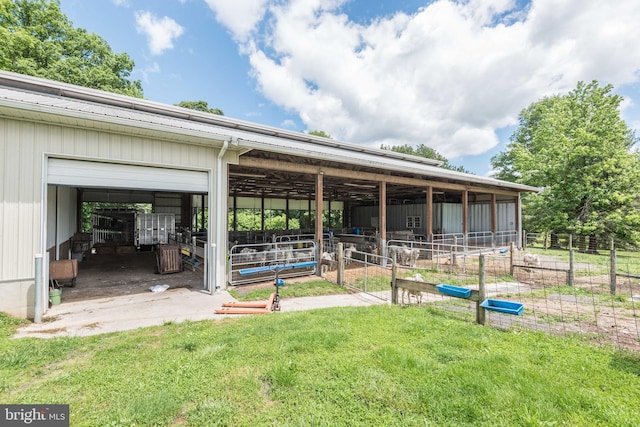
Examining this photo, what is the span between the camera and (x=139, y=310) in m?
5.44

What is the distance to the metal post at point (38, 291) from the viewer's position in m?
4.76

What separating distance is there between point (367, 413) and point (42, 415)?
2841 millimetres

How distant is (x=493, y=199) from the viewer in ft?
55.7

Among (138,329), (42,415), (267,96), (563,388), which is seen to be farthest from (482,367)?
(267,96)

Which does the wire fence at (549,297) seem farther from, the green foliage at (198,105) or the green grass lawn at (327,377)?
the green foliage at (198,105)

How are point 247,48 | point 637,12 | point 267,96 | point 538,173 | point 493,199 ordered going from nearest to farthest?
point 637,12, point 247,48, point 493,199, point 538,173, point 267,96

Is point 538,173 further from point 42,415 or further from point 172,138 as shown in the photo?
point 42,415

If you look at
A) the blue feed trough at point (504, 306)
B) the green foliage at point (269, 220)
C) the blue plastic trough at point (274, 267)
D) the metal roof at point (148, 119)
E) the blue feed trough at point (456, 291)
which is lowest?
the blue plastic trough at point (274, 267)

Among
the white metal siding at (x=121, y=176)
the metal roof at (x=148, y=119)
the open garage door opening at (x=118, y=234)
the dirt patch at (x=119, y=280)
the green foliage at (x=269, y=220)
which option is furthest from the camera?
the green foliage at (x=269, y=220)

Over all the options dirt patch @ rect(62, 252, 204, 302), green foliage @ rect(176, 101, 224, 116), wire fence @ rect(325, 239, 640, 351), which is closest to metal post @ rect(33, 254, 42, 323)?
dirt patch @ rect(62, 252, 204, 302)

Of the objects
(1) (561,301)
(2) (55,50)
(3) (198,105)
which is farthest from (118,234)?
(3) (198,105)

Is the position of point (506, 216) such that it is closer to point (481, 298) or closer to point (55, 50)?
point (481, 298)

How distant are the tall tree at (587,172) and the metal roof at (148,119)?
5.64 m

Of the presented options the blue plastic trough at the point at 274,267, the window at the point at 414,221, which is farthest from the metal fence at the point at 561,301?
the window at the point at 414,221
